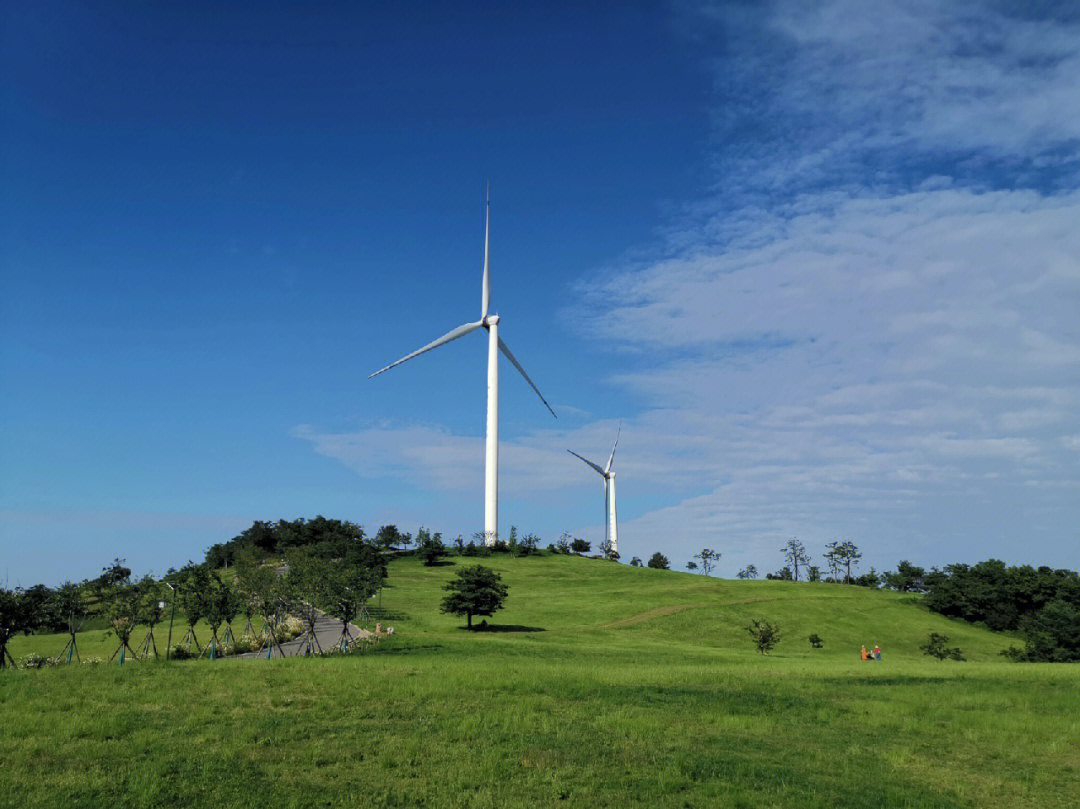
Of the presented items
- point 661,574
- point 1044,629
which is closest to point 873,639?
point 1044,629

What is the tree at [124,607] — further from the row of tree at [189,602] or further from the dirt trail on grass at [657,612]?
the dirt trail on grass at [657,612]

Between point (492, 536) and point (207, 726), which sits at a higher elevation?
point (492, 536)

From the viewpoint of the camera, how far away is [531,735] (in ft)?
94.8

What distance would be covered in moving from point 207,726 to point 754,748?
20.9 metres

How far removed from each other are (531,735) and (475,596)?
6481 cm

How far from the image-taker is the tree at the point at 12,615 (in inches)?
1988

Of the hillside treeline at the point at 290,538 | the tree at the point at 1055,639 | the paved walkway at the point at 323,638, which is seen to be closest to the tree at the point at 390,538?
the hillside treeline at the point at 290,538

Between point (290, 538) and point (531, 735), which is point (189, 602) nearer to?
point (531, 735)

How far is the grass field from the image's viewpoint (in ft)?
75.2

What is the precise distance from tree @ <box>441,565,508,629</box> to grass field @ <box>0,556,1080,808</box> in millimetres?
38259

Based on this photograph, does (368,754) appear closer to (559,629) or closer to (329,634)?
(329,634)

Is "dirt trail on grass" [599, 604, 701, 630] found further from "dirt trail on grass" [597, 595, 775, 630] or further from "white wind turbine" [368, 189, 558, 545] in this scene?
"white wind turbine" [368, 189, 558, 545]

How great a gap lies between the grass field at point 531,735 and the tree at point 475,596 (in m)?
38.3

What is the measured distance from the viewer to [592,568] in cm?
15950
